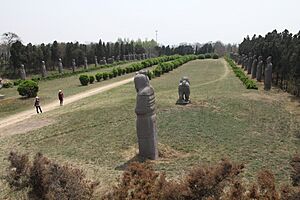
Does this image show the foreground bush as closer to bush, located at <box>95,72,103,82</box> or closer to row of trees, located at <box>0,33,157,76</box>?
bush, located at <box>95,72,103,82</box>

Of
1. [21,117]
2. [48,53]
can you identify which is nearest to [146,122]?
[21,117]

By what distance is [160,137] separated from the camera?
13406 mm

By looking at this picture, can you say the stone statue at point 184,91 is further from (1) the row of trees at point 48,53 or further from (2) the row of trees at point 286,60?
(1) the row of trees at point 48,53

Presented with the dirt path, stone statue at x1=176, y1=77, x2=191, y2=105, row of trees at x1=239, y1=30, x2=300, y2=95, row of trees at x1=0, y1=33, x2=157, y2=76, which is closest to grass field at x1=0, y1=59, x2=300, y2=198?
stone statue at x1=176, y1=77, x2=191, y2=105

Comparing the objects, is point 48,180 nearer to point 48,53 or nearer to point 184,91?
point 184,91

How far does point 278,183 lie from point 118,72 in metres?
33.8

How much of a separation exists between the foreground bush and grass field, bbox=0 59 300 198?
18.5 inches

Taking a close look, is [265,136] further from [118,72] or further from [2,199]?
[118,72]

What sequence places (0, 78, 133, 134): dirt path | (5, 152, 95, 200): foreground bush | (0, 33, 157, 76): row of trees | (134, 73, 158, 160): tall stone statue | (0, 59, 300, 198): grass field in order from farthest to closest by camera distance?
(0, 33, 157, 76): row of trees → (0, 78, 133, 134): dirt path → (134, 73, 158, 160): tall stone statue → (0, 59, 300, 198): grass field → (5, 152, 95, 200): foreground bush

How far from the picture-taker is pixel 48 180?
768 centimetres

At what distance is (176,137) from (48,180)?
258 inches

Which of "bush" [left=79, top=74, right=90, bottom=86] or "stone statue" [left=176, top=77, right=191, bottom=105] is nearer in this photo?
"stone statue" [left=176, top=77, right=191, bottom=105]

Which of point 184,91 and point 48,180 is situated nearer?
point 48,180

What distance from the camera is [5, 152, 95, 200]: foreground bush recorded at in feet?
23.4
